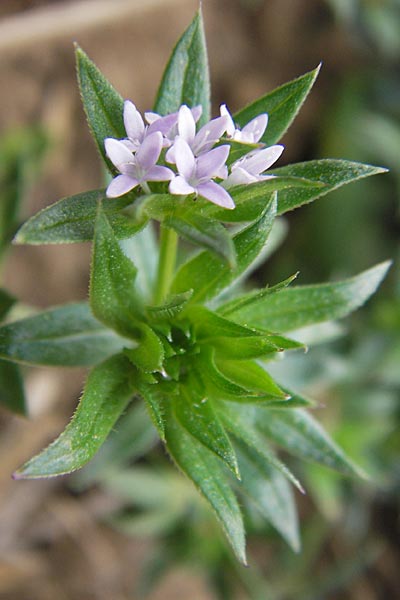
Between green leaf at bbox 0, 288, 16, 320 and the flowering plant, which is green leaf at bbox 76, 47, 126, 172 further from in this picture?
green leaf at bbox 0, 288, 16, 320

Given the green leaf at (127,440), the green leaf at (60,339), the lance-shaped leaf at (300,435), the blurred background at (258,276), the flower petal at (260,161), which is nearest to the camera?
the flower petal at (260,161)

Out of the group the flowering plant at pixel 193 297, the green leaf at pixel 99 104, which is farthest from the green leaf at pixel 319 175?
the green leaf at pixel 99 104

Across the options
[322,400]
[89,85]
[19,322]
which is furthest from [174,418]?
[322,400]

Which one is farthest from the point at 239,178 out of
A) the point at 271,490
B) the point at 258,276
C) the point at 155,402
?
the point at 258,276

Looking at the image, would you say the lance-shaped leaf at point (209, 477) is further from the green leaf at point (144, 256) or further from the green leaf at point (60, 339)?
the green leaf at point (144, 256)

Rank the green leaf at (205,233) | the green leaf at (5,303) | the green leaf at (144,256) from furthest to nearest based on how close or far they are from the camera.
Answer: the green leaf at (144,256)
the green leaf at (5,303)
the green leaf at (205,233)

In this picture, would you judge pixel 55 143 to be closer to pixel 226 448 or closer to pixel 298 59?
pixel 298 59

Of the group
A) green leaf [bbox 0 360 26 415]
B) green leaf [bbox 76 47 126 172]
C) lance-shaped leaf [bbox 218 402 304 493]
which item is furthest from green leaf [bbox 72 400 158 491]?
green leaf [bbox 76 47 126 172]

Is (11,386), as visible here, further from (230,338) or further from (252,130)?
(252,130)

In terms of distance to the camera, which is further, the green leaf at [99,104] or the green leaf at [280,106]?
the green leaf at [280,106]
